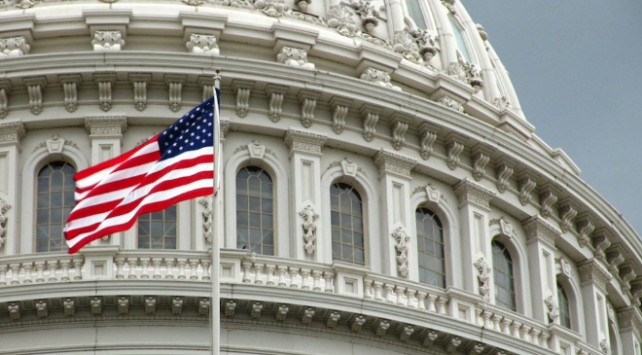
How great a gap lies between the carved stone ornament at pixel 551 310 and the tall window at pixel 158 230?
1007 cm

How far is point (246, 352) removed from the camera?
52844 mm

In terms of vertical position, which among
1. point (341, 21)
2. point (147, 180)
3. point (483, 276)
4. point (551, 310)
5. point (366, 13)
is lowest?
point (147, 180)

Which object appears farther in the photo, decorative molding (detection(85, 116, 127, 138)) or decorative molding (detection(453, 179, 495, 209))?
decorative molding (detection(453, 179, 495, 209))

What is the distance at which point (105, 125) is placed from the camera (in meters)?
57.0

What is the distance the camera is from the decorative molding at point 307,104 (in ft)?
190

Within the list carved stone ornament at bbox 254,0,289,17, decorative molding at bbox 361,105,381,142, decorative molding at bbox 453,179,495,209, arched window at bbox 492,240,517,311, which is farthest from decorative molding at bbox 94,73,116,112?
arched window at bbox 492,240,517,311

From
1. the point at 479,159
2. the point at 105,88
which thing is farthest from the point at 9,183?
the point at 479,159

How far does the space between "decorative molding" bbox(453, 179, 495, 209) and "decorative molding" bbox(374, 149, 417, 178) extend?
147 cm

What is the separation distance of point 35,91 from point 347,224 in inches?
309

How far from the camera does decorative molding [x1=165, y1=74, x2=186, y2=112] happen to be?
5725 centimetres

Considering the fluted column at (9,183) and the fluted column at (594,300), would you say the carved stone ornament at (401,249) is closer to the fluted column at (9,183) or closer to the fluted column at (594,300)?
the fluted column at (594,300)

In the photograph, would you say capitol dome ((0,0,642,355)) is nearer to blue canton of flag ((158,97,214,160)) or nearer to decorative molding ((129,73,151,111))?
decorative molding ((129,73,151,111))

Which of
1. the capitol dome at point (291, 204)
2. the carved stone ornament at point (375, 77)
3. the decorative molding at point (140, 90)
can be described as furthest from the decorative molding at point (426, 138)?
the decorative molding at point (140, 90)

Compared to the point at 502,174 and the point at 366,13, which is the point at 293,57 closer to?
the point at 366,13
